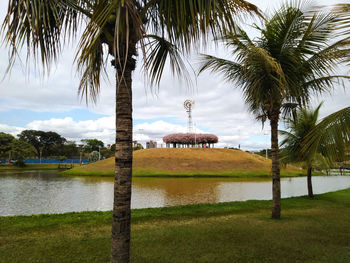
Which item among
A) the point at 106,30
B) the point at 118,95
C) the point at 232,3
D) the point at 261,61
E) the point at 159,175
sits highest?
the point at 261,61

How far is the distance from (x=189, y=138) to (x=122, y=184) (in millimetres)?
60974

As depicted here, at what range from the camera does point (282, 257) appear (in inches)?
215

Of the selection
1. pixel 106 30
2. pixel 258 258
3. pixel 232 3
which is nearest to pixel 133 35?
pixel 106 30

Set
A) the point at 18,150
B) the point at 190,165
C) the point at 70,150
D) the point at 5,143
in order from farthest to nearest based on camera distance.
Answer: the point at 70,150 → the point at 5,143 → the point at 18,150 → the point at 190,165

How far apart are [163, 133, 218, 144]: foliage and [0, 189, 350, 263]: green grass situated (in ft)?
178

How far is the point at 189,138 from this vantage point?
212 feet

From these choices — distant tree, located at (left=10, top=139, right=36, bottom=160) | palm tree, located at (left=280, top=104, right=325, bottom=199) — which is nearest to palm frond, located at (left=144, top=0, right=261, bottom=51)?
palm tree, located at (left=280, top=104, right=325, bottom=199)

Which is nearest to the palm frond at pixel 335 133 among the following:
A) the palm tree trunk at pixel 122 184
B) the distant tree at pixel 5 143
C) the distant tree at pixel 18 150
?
the palm tree trunk at pixel 122 184

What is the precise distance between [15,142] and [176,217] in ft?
229

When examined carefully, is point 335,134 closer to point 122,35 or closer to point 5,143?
point 122,35

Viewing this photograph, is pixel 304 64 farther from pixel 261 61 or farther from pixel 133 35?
pixel 133 35

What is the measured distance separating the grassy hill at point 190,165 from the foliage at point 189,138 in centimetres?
461

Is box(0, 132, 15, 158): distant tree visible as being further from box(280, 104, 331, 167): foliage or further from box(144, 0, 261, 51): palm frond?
box(144, 0, 261, 51): palm frond

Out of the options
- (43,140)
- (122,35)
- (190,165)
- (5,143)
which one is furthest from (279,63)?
(43,140)
